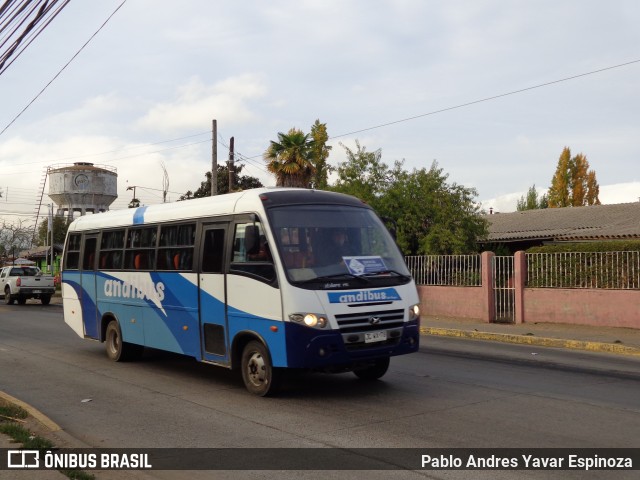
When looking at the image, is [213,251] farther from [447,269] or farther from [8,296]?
[8,296]

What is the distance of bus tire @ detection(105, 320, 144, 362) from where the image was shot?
40.7 ft

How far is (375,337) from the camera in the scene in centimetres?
855

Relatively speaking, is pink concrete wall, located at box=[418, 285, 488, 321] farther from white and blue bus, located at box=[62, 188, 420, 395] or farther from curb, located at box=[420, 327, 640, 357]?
white and blue bus, located at box=[62, 188, 420, 395]

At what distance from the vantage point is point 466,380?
10273 millimetres

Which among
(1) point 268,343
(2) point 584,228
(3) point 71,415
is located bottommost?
(3) point 71,415

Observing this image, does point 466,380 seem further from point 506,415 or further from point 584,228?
point 584,228

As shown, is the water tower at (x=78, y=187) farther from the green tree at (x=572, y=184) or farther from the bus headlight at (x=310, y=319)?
the bus headlight at (x=310, y=319)

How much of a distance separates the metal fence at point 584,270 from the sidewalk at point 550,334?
3.86 feet

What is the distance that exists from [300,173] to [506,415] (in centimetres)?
2817

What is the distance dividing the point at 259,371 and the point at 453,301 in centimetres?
1380

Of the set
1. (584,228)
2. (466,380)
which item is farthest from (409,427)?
(584,228)

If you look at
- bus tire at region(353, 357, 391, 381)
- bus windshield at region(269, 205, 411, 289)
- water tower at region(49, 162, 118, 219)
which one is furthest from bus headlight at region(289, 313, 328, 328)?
water tower at region(49, 162, 118, 219)

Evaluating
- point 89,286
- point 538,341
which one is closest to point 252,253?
point 89,286

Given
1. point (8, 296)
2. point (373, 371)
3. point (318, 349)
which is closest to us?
point (318, 349)
